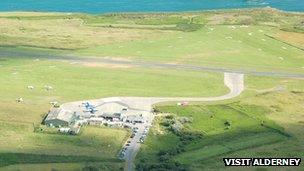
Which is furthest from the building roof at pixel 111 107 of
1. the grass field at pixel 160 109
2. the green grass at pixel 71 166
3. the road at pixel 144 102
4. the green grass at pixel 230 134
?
the green grass at pixel 71 166

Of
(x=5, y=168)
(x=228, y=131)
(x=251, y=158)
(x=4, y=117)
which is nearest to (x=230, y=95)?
(x=228, y=131)

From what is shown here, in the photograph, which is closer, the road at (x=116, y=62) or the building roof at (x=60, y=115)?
the building roof at (x=60, y=115)

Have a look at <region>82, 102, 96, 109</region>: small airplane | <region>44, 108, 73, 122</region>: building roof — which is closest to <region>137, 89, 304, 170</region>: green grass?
<region>82, 102, 96, 109</region>: small airplane

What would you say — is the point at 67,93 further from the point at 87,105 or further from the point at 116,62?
the point at 116,62

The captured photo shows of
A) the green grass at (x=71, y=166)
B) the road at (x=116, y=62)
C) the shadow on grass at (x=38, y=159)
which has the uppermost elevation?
the road at (x=116, y=62)

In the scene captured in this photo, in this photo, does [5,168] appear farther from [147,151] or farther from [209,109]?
[209,109]

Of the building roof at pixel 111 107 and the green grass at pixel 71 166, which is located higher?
the building roof at pixel 111 107

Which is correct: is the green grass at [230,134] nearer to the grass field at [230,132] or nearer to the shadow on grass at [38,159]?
the grass field at [230,132]

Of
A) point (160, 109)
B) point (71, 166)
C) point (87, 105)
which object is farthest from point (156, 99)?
point (71, 166)
